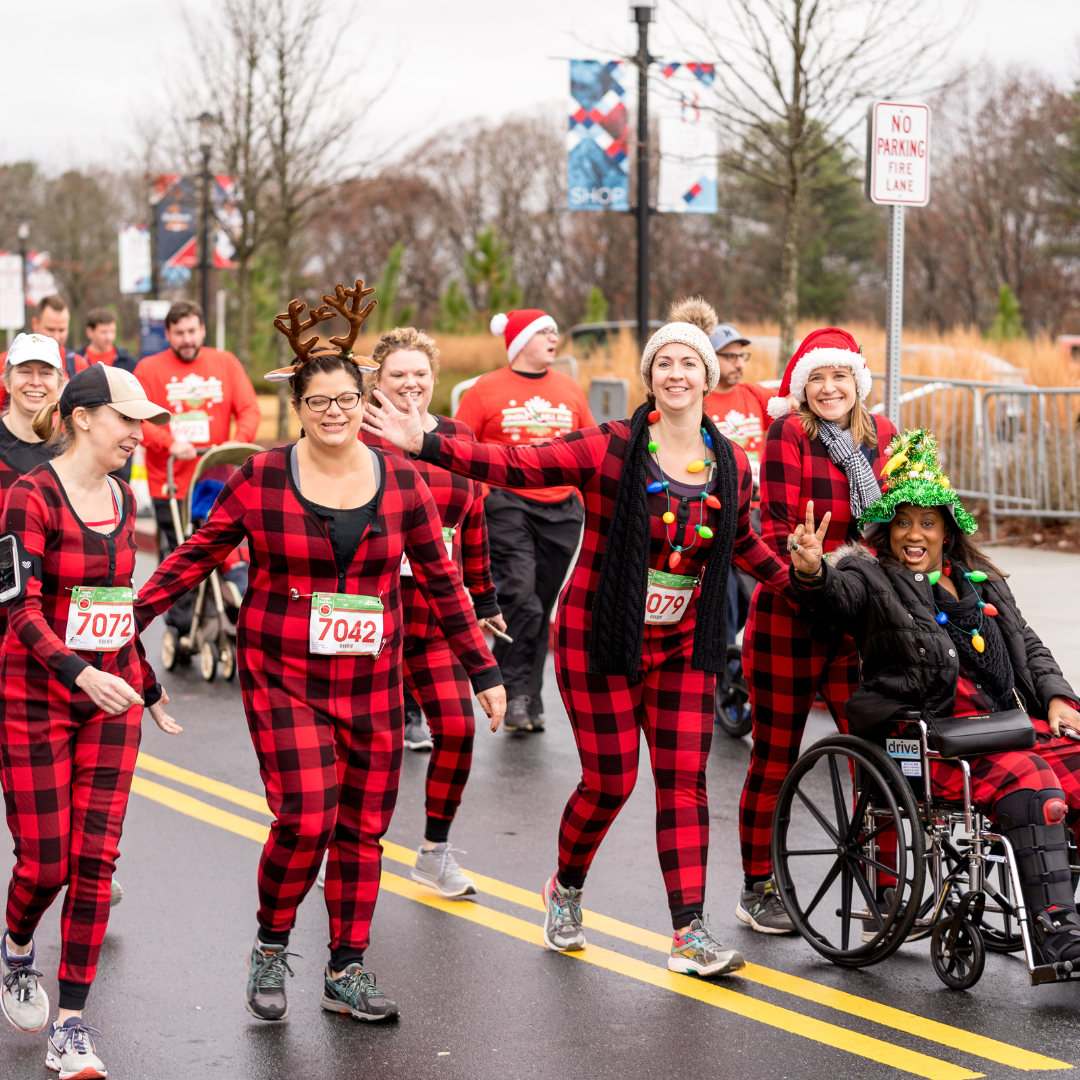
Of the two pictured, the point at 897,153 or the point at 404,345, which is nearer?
the point at 404,345

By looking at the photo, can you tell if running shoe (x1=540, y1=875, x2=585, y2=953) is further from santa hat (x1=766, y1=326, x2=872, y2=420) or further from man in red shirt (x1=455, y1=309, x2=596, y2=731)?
man in red shirt (x1=455, y1=309, x2=596, y2=731)

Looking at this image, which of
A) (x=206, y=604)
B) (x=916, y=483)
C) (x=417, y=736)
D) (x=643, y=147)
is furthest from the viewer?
(x=643, y=147)

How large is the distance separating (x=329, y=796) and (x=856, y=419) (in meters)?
2.24

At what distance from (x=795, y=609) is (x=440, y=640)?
1304 millimetres

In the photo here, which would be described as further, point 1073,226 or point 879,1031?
point 1073,226

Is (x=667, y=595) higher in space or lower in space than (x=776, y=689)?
higher

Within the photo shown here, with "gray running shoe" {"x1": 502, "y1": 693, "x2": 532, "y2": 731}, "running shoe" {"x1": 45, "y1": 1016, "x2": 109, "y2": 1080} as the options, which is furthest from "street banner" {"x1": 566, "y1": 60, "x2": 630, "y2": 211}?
"running shoe" {"x1": 45, "y1": 1016, "x2": 109, "y2": 1080}

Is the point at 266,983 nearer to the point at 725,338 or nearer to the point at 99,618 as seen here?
the point at 99,618

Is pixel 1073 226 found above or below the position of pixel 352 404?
above

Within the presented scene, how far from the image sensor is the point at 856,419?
5.31m

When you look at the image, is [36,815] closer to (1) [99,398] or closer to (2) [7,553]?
(2) [7,553]

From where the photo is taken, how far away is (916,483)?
16.1ft

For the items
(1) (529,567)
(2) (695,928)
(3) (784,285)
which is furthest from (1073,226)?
(2) (695,928)

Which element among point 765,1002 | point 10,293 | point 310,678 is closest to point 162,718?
point 310,678
